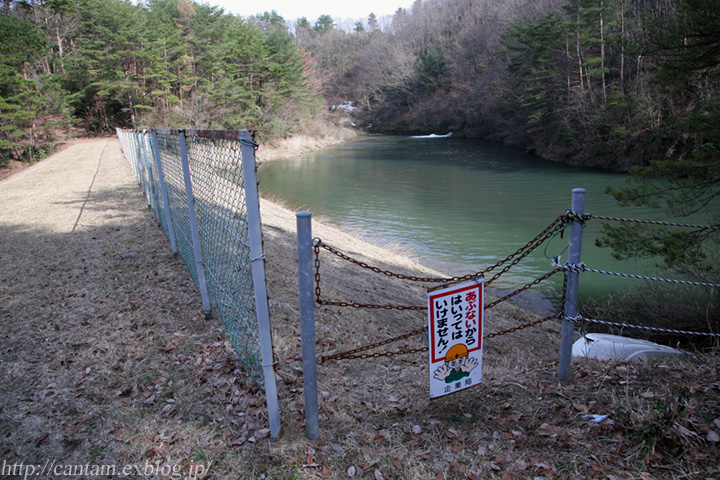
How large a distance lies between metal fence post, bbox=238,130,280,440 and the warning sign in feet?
3.47

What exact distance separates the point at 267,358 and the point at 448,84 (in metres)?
68.3

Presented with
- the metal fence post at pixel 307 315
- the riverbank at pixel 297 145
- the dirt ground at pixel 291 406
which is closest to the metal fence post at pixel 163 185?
the dirt ground at pixel 291 406

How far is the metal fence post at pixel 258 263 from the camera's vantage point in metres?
2.56


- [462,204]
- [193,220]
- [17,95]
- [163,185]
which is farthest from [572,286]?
[17,95]

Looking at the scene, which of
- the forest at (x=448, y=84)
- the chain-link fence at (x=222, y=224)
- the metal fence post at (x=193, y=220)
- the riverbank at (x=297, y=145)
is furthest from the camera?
the riverbank at (x=297, y=145)

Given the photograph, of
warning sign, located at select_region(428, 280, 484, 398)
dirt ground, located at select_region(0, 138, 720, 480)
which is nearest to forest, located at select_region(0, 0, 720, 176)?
dirt ground, located at select_region(0, 138, 720, 480)

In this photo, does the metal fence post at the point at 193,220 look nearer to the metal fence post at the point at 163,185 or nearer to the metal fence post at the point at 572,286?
the metal fence post at the point at 163,185

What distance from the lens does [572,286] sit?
3434mm

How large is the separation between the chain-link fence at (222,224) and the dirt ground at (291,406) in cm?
37

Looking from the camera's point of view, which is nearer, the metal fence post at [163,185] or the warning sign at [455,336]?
the warning sign at [455,336]

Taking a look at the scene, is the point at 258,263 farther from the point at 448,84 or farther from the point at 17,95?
the point at 448,84

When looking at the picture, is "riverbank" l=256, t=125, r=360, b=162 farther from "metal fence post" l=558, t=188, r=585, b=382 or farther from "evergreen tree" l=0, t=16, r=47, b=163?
"metal fence post" l=558, t=188, r=585, b=382

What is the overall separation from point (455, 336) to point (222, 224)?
6.64 feet

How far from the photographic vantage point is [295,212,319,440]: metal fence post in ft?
8.66
